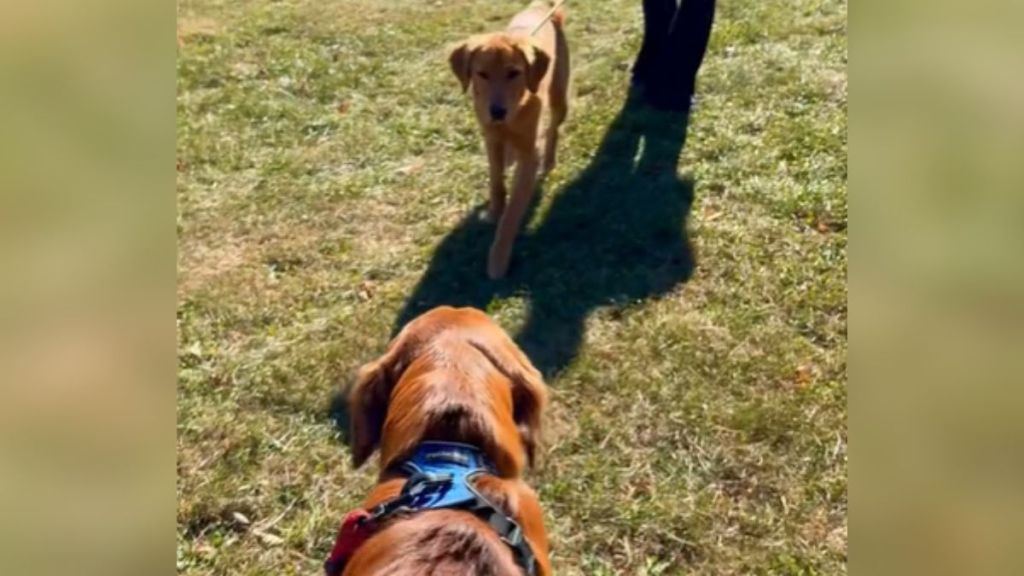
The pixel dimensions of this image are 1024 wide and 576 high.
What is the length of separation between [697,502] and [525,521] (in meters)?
1.34

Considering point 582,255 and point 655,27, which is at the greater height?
point 655,27

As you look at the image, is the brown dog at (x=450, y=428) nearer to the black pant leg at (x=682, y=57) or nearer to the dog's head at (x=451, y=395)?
the dog's head at (x=451, y=395)

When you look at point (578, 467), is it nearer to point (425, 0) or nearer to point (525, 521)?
point (525, 521)

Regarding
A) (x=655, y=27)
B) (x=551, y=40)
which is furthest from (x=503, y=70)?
(x=655, y=27)

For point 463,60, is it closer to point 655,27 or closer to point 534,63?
point 534,63

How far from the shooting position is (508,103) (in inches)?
205

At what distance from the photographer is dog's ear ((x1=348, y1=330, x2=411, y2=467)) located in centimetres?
310

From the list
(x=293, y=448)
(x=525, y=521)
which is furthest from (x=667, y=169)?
(x=525, y=521)

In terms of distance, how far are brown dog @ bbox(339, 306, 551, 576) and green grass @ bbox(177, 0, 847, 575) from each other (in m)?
0.53

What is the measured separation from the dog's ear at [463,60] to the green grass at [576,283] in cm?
77

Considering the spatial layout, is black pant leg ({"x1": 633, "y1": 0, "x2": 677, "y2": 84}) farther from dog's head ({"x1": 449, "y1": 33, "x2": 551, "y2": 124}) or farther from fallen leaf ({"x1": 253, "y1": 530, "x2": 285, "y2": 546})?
fallen leaf ({"x1": 253, "y1": 530, "x2": 285, "y2": 546})

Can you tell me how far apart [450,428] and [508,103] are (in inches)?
107
